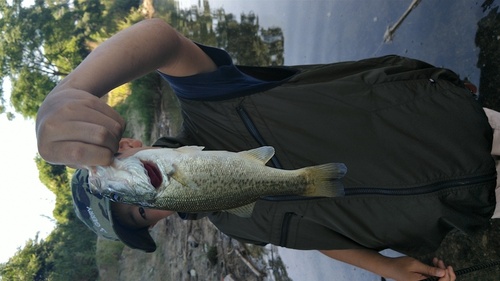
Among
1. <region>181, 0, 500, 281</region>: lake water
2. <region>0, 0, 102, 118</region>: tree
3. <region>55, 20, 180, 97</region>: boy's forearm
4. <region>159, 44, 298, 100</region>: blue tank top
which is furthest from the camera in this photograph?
<region>0, 0, 102, 118</region>: tree

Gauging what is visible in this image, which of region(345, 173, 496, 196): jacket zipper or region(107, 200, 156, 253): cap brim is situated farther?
region(107, 200, 156, 253): cap brim

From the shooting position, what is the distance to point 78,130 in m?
1.11

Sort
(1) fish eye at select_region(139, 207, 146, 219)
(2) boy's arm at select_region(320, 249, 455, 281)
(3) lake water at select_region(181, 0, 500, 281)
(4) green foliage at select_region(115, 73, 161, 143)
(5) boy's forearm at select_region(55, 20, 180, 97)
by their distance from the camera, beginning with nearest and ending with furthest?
1. (5) boy's forearm at select_region(55, 20, 180, 97)
2. (2) boy's arm at select_region(320, 249, 455, 281)
3. (1) fish eye at select_region(139, 207, 146, 219)
4. (3) lake water at select_region(181, 0, 500, 281)
5. (4) green foliage at select_region(115, 73, 161, 143)

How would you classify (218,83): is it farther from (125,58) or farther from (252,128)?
(125,58)

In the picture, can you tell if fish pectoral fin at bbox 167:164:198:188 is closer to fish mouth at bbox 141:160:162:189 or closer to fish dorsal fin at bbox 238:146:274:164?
fish mouth at bbox 141:160:162:189

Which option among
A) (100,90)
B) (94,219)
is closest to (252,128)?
(100,90)

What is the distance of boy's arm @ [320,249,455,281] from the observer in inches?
80.6

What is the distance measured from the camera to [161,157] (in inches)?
56.7

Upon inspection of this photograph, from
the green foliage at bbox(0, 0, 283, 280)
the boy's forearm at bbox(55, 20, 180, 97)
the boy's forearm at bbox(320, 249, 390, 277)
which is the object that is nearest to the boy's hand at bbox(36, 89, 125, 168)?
the boy's forearm at bbox(55, 20, 180, 97)

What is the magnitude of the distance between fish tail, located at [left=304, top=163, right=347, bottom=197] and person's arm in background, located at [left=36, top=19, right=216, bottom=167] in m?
0.71

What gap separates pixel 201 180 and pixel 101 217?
91 cm

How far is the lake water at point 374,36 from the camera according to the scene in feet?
9.07

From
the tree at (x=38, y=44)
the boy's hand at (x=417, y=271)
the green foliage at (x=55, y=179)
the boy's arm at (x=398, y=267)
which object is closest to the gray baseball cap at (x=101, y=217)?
the boy's arm at (x=398, y=267)

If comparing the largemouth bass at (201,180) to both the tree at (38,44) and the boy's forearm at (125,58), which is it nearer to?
the boy's forearm at (125,58)
